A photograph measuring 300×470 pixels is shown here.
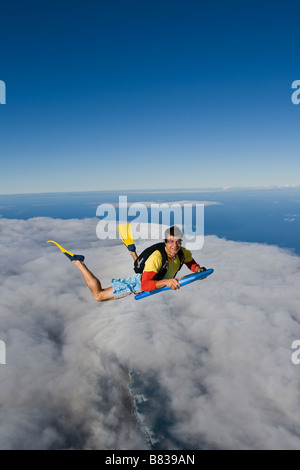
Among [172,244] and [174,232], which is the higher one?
[174,232]

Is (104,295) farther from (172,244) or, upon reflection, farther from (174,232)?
(174,232)

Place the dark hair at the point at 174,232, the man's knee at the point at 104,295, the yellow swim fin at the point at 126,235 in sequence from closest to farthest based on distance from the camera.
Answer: the dark hair at the point at 174,232 → the man's knee at the point at 104,295 → the yellow swim fin at the point at 126,235

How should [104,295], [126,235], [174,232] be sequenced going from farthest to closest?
1. [126,235]
2. [104,295]
3. [174,232]

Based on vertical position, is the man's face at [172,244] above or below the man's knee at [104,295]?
above

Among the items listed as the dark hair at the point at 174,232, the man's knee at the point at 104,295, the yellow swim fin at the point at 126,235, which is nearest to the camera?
the dark hair at the point at 174,232

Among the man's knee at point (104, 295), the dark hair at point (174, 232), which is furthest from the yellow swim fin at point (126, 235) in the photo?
the dark hair at point (174, 232)

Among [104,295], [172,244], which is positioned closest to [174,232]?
[172,244]

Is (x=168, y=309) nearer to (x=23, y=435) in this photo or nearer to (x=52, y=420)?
(x=52, y=420)

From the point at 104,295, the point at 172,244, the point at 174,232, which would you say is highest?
the point at 174,232

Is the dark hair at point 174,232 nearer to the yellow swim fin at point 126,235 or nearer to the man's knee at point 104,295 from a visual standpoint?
the yellow swim fin at point 126,235

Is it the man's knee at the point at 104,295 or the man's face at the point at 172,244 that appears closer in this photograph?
the man's face at the point at 172,244

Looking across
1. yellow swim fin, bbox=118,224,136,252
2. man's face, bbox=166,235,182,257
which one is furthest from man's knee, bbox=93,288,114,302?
man's face, bbox=166,235,182,257

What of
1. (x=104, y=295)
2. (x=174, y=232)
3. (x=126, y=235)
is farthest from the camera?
(x=126, y=235)
